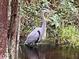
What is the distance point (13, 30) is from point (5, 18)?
2.20ft

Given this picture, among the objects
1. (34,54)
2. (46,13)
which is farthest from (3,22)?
(46,13)

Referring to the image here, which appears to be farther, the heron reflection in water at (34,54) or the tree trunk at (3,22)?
the heron reflection in water at (34,54)

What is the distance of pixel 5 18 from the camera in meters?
4.51

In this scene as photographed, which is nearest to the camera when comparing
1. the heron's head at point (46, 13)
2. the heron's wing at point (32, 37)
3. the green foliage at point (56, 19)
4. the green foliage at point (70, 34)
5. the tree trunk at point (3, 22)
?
the tree trunk at point (3, 22)

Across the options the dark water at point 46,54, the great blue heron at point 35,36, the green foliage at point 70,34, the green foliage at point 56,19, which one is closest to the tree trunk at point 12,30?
the dark water at point 46,54

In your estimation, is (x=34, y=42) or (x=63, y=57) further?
(x=34, y=42)

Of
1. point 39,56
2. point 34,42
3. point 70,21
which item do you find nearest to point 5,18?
point 39,56

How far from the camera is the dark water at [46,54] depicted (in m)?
8.59

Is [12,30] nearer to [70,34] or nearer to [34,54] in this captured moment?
[34,54]

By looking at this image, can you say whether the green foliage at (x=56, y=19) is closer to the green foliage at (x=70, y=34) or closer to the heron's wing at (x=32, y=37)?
the green foliage at (x=70, y=34)

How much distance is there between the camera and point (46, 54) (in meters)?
8.96

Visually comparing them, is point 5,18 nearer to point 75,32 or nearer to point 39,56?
point 39,56

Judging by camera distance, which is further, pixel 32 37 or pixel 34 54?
pixel 32 37

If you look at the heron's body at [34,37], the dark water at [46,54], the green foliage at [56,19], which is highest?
the green foliage at [56,19]
